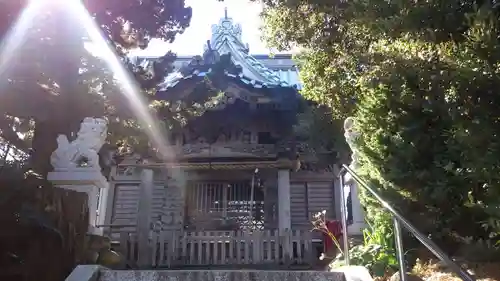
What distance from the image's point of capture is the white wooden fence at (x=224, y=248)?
9.62 meters

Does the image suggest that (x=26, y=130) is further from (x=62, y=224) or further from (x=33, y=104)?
(x=62, y=224)

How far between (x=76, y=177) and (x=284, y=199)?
6.76 m

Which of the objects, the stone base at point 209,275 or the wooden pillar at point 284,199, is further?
the wooden pillar at point 284,199

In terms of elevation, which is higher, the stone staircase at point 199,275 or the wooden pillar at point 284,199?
the wooden pillar at point 284,199

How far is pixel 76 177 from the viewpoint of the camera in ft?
22.0

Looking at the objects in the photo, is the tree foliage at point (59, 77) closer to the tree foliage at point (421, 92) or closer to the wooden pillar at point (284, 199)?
the tree foliage at point (421, 92)

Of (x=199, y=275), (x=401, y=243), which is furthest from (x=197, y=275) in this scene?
(x=401, y=243)

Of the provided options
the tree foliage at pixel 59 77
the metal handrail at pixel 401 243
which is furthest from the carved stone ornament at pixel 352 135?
the tree foliage at pixel 59 77

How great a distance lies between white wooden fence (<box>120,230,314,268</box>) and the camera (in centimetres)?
962

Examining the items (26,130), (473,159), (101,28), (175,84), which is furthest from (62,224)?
(175,84)

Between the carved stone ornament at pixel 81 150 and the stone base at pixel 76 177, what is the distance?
0.08 meters

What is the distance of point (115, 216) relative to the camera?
13.5 metres

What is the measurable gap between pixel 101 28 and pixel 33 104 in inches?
77.8

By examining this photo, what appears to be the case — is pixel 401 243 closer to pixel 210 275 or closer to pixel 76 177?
pixel 210 275
